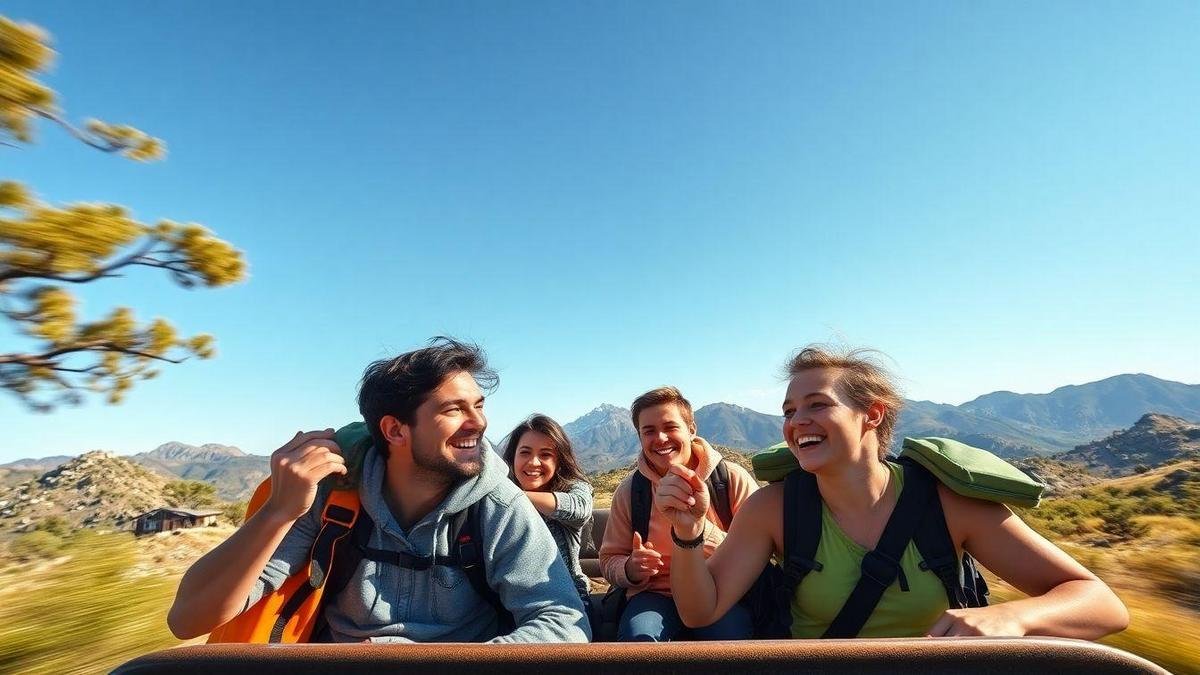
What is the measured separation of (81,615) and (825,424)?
5357 millimetres

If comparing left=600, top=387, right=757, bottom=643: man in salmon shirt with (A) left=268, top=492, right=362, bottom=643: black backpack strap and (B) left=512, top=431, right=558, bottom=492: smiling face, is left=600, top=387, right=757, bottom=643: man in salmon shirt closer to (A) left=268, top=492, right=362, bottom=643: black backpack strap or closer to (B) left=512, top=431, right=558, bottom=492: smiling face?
(B) left=512, top=431, right=558, bottom=492: smiling face

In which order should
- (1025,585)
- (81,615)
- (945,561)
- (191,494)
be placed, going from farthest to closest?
(191,494) → (81,615) → (945,561) → (1025,585)

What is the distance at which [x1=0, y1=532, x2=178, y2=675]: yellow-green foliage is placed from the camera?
3395mm

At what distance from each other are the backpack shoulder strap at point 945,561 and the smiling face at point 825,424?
285 mm

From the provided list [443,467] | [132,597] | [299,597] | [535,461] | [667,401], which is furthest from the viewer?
[132,597]

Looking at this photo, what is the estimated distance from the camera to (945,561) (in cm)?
189

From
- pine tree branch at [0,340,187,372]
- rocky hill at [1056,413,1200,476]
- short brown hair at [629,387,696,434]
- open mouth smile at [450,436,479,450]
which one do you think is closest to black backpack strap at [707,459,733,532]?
short brown hair at [629,387,696,434]

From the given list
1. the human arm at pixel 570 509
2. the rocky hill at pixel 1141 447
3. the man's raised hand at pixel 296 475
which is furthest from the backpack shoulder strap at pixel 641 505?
the rocky hill at pixel 1141 447

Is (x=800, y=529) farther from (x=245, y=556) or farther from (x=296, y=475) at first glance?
(x=245, y=556)

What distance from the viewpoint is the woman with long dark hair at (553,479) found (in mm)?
3252

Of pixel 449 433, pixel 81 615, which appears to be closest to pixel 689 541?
pixel 449 433

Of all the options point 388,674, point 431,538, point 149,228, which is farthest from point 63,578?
point 388,674

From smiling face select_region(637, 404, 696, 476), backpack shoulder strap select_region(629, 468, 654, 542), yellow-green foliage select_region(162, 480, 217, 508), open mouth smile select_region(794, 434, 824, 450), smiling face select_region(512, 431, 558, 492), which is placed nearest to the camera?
open mouth smile select_region(794, 434, 824, 450)

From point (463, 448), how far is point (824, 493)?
4.87ft
